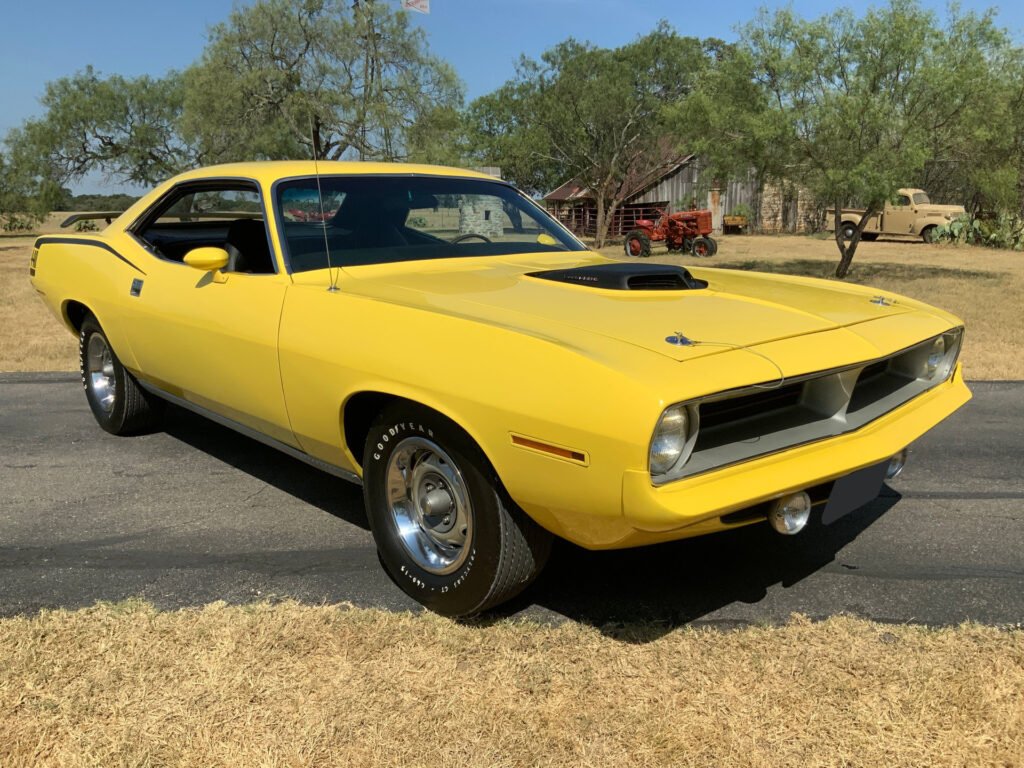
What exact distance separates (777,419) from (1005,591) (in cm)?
122

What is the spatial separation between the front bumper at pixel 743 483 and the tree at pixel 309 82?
2633 cm

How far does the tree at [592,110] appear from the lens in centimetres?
2675

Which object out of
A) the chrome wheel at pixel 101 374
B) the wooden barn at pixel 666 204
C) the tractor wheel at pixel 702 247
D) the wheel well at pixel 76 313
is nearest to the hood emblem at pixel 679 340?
the chrome wheel at pixel 101 374

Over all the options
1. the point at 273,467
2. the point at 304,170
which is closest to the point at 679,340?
the point at 304,170

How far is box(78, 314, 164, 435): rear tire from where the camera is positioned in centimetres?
452

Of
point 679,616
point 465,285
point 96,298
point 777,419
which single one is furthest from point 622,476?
point 96,298

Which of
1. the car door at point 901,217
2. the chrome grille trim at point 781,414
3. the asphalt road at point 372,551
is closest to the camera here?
the chrome grille trim at point 781,414

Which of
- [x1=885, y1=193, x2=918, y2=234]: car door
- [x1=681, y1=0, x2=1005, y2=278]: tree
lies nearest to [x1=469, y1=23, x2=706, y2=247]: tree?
[x1=885, y1=193, x2=918, y2=234]: car door

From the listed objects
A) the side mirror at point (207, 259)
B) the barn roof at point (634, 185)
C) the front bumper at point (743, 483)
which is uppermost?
the barn roof at point (634, 185)

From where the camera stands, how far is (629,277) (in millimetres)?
2934

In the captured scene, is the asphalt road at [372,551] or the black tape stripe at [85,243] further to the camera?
the black tape stripe at [85,243]

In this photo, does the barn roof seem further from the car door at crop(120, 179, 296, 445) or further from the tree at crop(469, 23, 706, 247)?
the car door at crop(120, 179, 296, 445)

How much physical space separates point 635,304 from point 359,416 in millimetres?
1031

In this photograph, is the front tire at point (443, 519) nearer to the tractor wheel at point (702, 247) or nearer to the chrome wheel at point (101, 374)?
the chrome wheel at point (101, 374)
